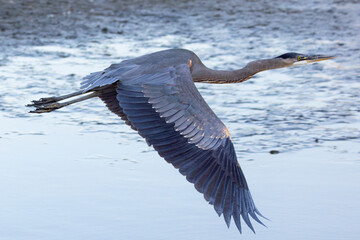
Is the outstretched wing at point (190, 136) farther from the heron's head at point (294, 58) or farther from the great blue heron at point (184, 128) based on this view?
the heron's head at point (294, 58)

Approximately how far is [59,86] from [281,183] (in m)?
3.54

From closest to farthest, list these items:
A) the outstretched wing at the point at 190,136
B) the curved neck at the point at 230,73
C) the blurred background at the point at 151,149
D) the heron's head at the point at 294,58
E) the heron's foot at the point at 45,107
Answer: the outstretched wing at the point at 190,136, the blurred background at the point at 151,149, the curved neck at the point at 230,73, the heron's foot at the point at 45,107, the heron's head at the point at 294,58

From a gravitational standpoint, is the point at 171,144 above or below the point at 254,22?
below

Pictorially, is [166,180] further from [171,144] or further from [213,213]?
[171,144]

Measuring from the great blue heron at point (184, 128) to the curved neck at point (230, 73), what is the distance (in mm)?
567

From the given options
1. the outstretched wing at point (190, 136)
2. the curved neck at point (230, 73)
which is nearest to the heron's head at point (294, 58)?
the curved neck at point (230, 73)

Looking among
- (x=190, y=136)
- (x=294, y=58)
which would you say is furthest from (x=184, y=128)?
(x=294, y=58)

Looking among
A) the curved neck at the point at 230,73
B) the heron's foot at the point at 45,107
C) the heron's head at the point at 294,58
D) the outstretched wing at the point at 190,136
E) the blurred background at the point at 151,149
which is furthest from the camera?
the heron's head at the point at 294,58

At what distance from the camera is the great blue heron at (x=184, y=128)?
4898mm

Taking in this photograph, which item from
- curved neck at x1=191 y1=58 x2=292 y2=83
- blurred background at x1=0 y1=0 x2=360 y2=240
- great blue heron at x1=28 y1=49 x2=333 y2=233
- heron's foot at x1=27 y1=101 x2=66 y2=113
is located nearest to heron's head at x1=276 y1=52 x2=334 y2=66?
curved neck at x1=191 y1=58 x2=292 y2=83

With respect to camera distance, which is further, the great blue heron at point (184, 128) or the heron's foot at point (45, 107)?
the heron's foot at point (45, 107)

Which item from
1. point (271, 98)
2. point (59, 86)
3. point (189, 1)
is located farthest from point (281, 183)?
point (189, 1)

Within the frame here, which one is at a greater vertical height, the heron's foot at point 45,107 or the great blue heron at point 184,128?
the heron's foot at point 45,107

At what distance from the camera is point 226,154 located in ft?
16.8
